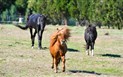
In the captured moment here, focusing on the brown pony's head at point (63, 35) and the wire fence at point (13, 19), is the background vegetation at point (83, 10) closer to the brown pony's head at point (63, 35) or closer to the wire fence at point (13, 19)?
the wire fence at point (13, 19)

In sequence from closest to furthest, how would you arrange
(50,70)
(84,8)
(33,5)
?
(50,70) < (84,8) < (33,5)

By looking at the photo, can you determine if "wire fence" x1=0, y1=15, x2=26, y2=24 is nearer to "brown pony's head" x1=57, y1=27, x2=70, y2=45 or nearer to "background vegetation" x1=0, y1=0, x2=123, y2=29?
"background vegetation" x1=0, y1=0, x2=123, y2=29

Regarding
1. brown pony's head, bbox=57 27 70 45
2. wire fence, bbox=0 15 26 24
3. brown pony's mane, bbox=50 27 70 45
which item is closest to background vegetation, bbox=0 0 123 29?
wire fence, bbox=0 15 26 24

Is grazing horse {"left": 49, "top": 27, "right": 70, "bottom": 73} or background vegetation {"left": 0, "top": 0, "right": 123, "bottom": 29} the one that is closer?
grazing horse {"left": 49, "top": 27, "right": 70, "bottom": 73}

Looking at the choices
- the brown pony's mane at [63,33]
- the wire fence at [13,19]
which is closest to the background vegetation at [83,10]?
the wire fence at [13,19]

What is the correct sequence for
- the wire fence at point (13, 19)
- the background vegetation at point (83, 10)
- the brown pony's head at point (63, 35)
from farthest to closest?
the wire fence at point (13, 19) → the background vegetation at point (83, 10) → the brown pony's head at point (63, 35)

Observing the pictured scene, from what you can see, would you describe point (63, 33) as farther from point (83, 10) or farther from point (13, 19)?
point (13, 19)

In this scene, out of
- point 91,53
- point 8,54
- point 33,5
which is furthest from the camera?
point 33,5

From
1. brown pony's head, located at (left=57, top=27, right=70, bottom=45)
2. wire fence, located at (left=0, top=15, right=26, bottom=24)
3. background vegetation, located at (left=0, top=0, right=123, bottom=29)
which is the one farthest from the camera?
wire fence, located at (left=0, top=15, right=26, bottom=24)

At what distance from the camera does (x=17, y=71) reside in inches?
653

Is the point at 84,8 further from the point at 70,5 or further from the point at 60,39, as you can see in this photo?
the point at 60,39

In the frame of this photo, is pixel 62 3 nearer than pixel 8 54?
No

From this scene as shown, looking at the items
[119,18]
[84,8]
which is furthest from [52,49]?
[84,8]

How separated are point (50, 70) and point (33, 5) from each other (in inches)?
2399
